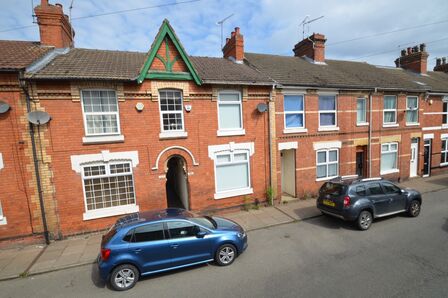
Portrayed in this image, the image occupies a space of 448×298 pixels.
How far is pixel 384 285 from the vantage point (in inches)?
194

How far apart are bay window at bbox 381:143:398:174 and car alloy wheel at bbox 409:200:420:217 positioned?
18.1 ft

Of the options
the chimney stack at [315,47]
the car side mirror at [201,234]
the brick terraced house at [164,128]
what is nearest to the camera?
the car side mirror at [201,234]

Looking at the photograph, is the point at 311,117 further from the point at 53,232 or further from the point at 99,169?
the point at 53,232

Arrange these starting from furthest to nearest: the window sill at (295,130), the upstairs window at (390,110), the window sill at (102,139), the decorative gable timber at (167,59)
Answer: the upstairs window at (390,110), the window sill at (295,130), the decorative gable timber at (167,59), the window sill at (102,139)

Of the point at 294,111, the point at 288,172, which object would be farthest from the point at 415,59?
the point at 288,172

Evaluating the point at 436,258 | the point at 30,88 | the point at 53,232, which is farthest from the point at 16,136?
the point at 436,258

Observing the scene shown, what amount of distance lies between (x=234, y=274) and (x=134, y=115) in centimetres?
652

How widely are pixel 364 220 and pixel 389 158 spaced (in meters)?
8.63

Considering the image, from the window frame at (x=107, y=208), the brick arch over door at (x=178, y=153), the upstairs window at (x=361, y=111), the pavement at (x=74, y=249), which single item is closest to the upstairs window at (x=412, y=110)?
the upstairs window at (x=361, y=111)

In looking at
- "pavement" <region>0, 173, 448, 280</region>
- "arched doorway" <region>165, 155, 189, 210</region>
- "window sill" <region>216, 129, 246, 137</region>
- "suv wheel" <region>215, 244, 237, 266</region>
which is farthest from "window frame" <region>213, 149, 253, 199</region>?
"suv wheel" <region>215, 244, 237, 266</region>

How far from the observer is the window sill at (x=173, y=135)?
8.88 metres

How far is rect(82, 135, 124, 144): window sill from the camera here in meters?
8.00

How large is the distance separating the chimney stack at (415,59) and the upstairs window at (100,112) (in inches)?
903

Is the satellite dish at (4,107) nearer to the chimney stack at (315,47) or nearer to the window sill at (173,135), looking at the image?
the window sill at (173,135)
